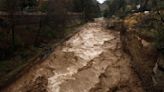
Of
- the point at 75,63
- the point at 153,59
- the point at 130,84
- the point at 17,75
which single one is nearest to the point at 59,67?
the point at 75,63

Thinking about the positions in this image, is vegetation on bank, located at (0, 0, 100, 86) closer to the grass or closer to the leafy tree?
the grass

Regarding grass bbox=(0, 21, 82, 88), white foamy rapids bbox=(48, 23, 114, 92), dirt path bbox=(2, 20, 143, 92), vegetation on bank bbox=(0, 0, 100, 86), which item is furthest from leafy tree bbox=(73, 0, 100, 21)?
grass bbox=(0, 21, 82, 88)

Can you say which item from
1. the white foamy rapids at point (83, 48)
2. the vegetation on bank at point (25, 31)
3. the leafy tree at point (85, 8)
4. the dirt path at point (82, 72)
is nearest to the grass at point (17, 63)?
the vegetation on bank at point (25, 31)

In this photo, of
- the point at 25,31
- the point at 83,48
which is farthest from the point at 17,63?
the point at 83,48

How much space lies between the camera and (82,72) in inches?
929

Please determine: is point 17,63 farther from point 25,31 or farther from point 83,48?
point 83,48

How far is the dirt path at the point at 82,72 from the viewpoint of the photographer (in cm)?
2080

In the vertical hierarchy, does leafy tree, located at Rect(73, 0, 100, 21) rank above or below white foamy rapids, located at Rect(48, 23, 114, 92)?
above

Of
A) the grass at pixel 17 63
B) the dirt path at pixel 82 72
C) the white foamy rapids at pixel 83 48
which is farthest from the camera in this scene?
the white foamy rapids at pixel 83 48

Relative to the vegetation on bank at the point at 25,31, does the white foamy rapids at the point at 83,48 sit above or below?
below

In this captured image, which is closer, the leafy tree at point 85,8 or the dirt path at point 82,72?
the dirt path at point 82,72

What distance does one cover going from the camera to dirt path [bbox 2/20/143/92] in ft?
68.2

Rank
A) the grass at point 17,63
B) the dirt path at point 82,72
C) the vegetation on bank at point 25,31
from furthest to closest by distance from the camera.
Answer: the vegetation on bank at point 25,31 < the grass at point 17,63 < the dirt path at point 82,72

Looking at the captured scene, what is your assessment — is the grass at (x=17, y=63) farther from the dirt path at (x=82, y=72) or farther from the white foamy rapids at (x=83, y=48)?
the white foamy rapids at (x=83, y=48)
